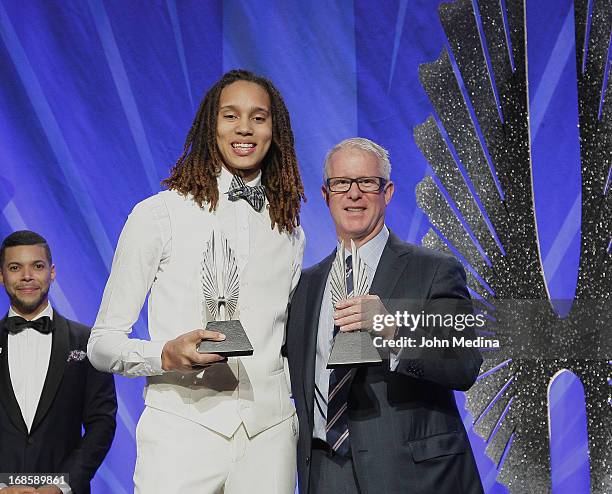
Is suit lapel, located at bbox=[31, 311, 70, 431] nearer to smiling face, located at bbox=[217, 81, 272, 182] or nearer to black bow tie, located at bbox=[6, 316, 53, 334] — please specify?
black bow tie, located at bbox=[6, 316, 53, 334]

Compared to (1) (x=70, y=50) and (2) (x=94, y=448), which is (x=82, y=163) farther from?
(2) (x=94, y=448)

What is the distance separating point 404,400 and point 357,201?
0.51 m

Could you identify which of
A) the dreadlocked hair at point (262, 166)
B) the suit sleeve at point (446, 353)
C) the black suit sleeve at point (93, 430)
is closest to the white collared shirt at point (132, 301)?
the dreadlocked hair at point (262, 166)

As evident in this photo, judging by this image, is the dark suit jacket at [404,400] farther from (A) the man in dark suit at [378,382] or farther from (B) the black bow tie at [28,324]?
(B) the black bow tie at [28,324]

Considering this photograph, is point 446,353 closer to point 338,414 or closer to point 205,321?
point 338,414

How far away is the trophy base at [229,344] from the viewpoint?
183cm

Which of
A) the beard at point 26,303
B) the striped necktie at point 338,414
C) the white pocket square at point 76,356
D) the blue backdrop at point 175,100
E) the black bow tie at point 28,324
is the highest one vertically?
the blue backdrop at point 175,100

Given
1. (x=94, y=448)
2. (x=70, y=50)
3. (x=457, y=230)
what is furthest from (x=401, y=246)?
(x=70, y=50)

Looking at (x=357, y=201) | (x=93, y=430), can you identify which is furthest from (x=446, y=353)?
(x=93, y=430)

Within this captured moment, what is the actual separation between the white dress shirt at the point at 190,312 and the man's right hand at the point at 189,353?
67 mm

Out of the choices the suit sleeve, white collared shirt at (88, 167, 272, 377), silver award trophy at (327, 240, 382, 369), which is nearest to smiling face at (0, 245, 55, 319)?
white collared shirt at (88, 167, 272, 377)

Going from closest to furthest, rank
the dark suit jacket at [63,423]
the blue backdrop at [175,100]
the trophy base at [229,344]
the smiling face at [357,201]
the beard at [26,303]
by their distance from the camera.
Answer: the trophy base at [229,344]
the smiling face at [357,201]
the dark suit jacket at [63,423]
the beard at [26,303]
the blue backdrop at [175,100]

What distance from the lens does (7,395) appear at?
2.64 m

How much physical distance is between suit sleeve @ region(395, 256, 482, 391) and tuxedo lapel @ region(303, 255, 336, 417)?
23cm
